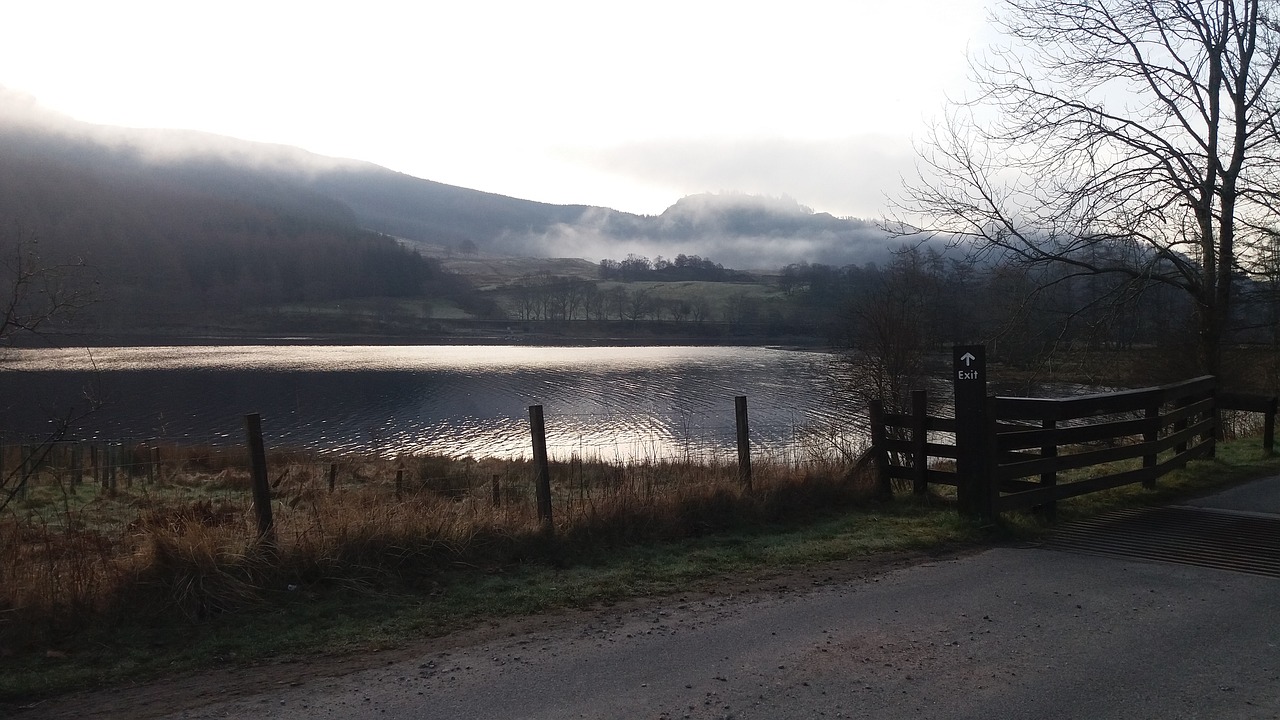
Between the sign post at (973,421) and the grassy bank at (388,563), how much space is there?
0.36 metres

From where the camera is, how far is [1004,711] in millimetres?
4375

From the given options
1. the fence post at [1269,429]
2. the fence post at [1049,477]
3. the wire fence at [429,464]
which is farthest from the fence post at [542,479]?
the fence post at [1269,429]

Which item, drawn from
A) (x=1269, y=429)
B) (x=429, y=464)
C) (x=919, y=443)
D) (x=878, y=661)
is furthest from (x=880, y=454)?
(x=429, y=464)

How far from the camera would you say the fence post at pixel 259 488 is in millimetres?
7070

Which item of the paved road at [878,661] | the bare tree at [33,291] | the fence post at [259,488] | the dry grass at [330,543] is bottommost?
the paved road at [878,661]

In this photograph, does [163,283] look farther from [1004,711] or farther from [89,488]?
[1004,711]

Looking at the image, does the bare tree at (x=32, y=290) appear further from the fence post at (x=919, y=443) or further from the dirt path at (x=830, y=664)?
the fence post at (x=919, y=443)

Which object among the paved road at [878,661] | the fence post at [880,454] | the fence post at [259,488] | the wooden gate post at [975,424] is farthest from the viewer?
the fence post at [880,454]

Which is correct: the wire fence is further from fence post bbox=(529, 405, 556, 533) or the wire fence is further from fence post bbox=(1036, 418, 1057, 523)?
fence post bbox=(1036, 418, 1057, 523)

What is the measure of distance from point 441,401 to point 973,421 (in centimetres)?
4028

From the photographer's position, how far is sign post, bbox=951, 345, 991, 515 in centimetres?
905

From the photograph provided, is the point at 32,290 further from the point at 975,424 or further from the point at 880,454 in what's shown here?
the point at 975,424

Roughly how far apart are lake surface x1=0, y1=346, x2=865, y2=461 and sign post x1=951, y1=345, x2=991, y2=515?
302 inches

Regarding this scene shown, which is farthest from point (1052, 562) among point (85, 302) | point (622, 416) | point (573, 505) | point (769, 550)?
point (622, 416)
